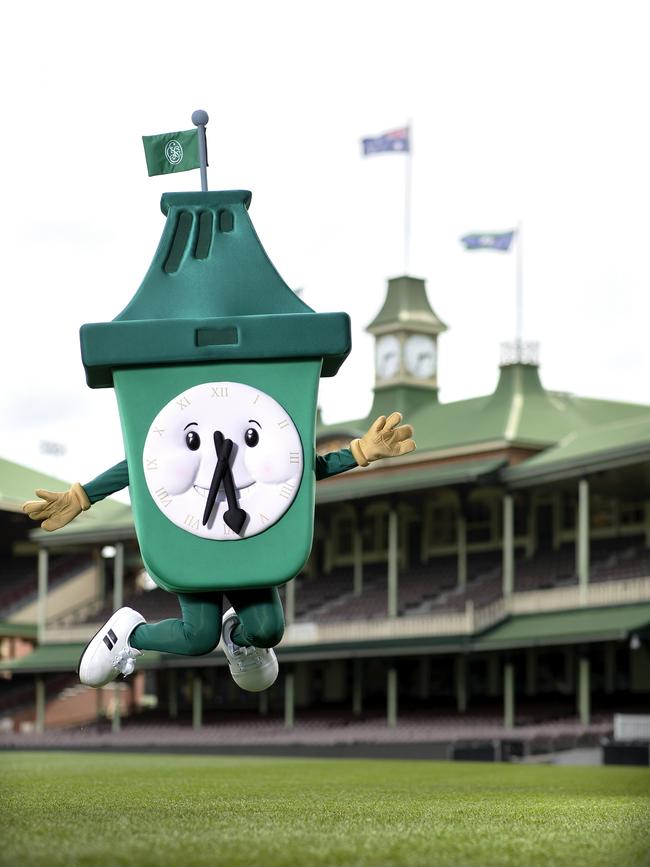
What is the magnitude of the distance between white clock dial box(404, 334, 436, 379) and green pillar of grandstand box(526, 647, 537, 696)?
1211 cm

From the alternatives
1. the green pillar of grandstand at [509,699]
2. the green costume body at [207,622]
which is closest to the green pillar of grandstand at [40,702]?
the green pillar of grandstand at [509,699]

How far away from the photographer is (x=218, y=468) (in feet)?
26.3

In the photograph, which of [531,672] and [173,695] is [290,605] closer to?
[173,695]

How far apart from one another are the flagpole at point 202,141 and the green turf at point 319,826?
3.21 meters

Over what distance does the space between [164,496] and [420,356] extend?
1713 inches

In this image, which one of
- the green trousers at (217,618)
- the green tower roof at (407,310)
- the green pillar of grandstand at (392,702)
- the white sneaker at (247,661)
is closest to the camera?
the green trousers at (217,618)

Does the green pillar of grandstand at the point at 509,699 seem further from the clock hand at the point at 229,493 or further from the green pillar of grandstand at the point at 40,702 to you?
the clock hand at the point at 229,493

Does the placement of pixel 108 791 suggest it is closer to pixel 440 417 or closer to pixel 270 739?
pixel 270 739

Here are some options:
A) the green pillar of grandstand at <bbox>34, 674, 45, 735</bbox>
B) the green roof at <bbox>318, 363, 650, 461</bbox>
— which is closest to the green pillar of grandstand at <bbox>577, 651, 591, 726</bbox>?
the green roof at <bbox>318, 363, 650, 461</bbox>

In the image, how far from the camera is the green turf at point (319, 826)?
20.5ft

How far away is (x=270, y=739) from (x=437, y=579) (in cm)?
771

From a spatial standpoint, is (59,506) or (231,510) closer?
(231,510)

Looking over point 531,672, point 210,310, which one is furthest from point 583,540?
point 210,310

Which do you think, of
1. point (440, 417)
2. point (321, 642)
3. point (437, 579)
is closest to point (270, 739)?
point (321, 642)
